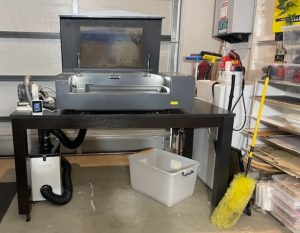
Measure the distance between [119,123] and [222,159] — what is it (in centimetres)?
70

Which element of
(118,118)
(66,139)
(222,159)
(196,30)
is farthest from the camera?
(196,30)

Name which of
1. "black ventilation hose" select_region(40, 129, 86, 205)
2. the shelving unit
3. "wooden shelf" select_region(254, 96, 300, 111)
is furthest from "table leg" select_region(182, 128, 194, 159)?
"black ventilation hose" select_region(40, 129, 86, 205)

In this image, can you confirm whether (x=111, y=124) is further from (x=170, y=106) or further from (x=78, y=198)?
(x=78, y=198)

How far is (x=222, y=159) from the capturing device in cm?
174

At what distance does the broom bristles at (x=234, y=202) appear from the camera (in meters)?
1.62

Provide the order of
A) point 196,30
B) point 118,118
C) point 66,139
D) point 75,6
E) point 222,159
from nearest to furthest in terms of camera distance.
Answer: point 118,118 < point 222,159 < point 66,139 < point 75,6 < point 196,30

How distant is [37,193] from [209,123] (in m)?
1.27

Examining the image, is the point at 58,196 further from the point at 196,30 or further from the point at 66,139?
the point at 196,30

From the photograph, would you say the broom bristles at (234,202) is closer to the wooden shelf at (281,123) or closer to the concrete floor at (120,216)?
the concrete floor at (120,216)

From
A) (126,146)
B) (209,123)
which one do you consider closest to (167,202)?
(209,123)

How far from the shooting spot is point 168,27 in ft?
9.22

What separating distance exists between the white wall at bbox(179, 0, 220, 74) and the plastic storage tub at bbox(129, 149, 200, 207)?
1.12 m

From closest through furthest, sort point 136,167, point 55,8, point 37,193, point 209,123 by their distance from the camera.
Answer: point 209,123
point 37,193
point 136,167
point 55,8

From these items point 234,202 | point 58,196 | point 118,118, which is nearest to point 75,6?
point 118,118
